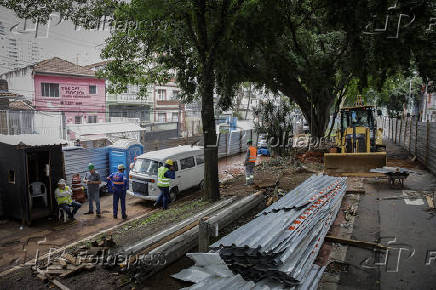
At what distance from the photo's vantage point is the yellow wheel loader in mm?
12508

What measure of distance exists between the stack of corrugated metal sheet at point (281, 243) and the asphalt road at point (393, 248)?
786mm

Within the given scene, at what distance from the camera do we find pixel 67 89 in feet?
92.4

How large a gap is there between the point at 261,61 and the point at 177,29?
4955 mm

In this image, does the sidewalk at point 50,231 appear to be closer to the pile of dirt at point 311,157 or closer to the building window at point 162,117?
the pile of dirt at point 311,157

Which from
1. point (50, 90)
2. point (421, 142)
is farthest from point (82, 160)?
point (50, 90)

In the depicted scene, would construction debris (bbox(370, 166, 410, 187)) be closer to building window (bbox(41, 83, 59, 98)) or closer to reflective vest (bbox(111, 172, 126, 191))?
reflective vest (bbox(111, 172, 126, 191))

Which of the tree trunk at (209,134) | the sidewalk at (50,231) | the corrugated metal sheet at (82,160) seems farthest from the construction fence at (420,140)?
the corrugated metal sheet at (82,160)

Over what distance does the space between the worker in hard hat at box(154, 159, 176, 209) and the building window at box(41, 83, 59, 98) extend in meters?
21.2

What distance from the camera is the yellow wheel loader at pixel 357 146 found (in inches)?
492

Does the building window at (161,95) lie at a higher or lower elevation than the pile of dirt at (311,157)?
higher

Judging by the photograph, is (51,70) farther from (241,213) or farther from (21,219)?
(241,213)

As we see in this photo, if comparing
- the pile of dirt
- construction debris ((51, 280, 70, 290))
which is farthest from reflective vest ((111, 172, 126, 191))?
the pile of dirt

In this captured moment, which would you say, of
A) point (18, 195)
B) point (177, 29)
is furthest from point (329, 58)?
point (18, 195)

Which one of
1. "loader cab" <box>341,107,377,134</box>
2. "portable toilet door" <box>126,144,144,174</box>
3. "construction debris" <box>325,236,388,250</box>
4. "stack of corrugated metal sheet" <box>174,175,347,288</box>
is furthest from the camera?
"loader cab" <box>341,107,377,134</box>
